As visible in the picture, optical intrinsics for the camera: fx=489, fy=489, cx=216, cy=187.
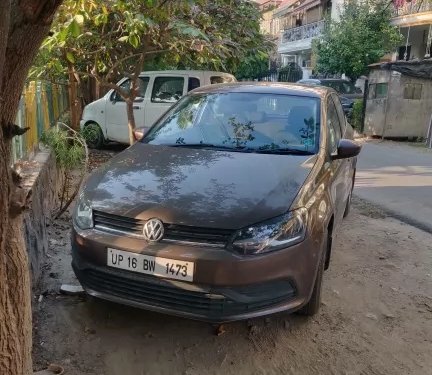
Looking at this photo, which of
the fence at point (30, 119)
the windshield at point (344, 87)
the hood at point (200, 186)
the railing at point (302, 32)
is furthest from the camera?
the railing at point (302, 32)

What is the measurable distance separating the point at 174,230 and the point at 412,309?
204cm

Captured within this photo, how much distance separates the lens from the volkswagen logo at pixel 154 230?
2818mm

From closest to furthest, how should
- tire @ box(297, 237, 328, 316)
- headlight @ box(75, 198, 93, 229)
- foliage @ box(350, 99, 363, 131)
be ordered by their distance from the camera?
1. headlight @ box(75, 198, 93, 229)
2. tire @ box(297, 237, 328, 316)
3. foliage @ box(350, 99, 363, 131)

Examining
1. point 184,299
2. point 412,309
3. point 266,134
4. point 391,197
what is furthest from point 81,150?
point 391,197

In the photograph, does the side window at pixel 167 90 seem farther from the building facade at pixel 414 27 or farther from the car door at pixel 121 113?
the building facade at pixel 414 27

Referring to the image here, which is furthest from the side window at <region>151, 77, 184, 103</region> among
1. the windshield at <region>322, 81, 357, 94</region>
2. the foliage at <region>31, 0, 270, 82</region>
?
the windshield at <region>322, 81, 357, 94</region>

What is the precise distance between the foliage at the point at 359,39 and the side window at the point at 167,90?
43.5 ft

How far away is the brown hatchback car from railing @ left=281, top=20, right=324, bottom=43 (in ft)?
101

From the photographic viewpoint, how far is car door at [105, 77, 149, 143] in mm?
9708

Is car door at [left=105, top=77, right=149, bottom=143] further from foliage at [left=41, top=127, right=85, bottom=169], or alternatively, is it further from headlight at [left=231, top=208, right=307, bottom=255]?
headlight at [left=231, top=208, right=307, bottom=255]

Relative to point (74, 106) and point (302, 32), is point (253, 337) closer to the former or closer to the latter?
point (74, 106)

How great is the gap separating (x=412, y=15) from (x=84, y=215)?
21.4 meters

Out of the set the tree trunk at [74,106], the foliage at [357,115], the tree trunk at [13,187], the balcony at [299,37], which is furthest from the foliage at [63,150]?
the balcony at [299,37]

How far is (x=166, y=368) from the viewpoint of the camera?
9.25 ft
